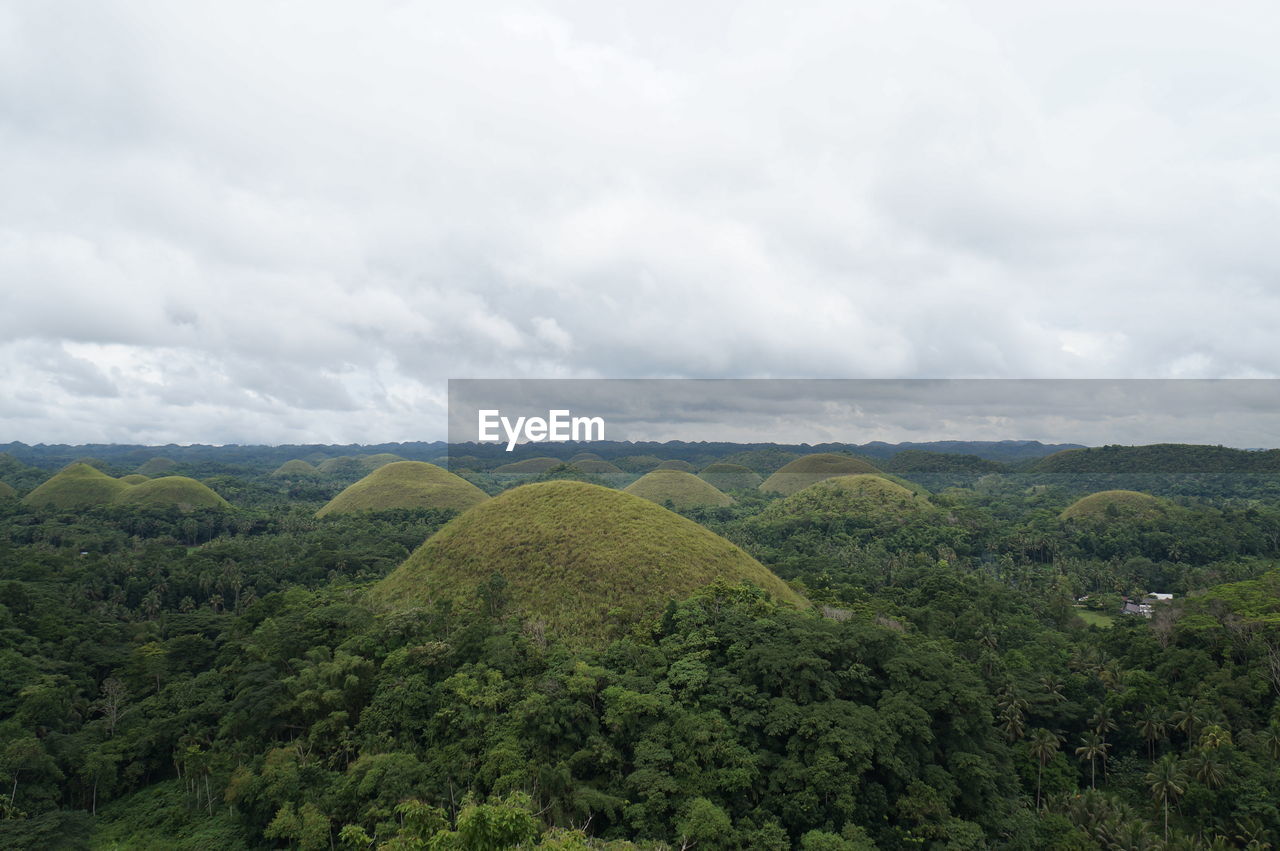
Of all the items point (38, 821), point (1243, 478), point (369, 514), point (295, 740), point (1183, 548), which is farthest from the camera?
point (1243, 478)

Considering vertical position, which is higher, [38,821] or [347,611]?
[347,611]

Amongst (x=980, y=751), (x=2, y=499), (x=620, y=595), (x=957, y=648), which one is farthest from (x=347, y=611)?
(x=2, y=499)

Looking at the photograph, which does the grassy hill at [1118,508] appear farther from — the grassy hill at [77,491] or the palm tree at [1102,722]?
the grassy hill at [77,491]

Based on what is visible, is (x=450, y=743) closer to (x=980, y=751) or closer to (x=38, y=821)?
(x=38, y=821)

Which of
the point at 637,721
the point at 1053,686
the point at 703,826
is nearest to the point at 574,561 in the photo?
the point at 637,721

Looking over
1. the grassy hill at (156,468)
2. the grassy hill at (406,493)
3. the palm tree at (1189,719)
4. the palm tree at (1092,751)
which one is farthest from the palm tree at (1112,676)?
the grassy hill at (156,468)

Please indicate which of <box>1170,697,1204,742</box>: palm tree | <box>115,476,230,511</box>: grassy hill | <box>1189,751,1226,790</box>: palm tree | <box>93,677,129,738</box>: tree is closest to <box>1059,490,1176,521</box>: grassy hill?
<box>1170,697,1204,742</box>: palm tree

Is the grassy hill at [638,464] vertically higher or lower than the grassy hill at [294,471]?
higher

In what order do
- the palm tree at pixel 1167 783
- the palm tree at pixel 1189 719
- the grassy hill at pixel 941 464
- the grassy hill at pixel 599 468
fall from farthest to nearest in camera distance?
1. the grassy hill at pixel 941 464
2. the grassy hill at pixel 599 468
3. the palm tree at pixel 1189 719
4. the palm tree at pixel 1167 783
